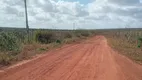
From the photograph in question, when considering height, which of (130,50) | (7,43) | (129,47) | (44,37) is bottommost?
(129,47)

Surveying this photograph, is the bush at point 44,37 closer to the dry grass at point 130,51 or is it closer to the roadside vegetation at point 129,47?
the roadside vegetation at point 129,47

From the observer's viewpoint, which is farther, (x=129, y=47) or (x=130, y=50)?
(x=129, y=47)

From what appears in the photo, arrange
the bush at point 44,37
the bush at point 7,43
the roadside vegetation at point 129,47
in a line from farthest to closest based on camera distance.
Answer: the bush at point 44,37 → the roadside vegetation at point 129,47 → the bush at point 7,43

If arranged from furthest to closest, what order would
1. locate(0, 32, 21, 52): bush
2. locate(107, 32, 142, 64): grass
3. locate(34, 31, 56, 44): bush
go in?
locate(34, 31, 56, 44): bush, locate(0, 32, 21, 52): bush, locate(107, 32, 142, 64): grass

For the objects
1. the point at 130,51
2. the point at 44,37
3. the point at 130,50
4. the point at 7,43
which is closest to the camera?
the point at 7,43

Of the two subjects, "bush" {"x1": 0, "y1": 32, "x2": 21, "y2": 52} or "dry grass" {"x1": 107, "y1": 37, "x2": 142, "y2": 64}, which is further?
"bush" {"x1": 0, "y1": 32, "x2": 21, "y2": 52}

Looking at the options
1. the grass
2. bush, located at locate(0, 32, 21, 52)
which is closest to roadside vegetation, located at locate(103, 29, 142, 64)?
the grass

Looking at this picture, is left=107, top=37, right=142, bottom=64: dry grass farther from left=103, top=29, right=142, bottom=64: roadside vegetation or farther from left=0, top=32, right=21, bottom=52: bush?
left=0, top=32, right=21, bottom=52: bush

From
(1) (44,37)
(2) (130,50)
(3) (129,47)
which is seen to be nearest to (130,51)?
(2) (130,50)

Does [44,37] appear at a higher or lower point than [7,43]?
lower

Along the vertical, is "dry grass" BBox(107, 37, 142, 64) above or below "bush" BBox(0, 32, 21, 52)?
below

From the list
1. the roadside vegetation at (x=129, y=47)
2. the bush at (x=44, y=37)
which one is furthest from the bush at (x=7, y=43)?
the bush at (x=44, y=37)

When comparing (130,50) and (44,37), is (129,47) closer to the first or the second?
(130,50)

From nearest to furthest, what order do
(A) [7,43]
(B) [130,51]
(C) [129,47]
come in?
(A) [7,43]
(B) [130,51]
(C) [129,47]
